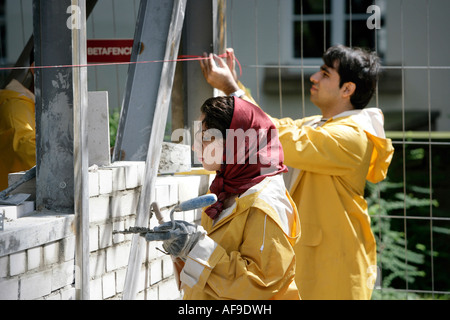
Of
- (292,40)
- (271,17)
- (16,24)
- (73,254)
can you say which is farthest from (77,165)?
(292,40)

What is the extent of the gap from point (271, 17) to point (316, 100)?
432cm

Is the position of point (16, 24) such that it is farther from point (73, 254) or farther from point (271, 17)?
point (73, 254)

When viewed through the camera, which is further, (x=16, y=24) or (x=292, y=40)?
(x=292, y=40)

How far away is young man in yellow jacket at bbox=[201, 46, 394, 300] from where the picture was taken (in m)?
4.15

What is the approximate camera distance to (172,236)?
241cm

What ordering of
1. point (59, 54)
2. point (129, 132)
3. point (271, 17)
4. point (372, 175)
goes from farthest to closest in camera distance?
point (271, 17) → point (372, 175) → point (129, 132) → point (59, 54)

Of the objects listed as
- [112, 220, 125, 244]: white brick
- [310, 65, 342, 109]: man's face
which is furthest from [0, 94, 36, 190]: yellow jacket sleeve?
[310, 65, 342, 109]: man's face

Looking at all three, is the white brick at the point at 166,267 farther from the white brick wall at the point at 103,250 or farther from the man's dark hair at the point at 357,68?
the man's dark hair at the point at 357,68

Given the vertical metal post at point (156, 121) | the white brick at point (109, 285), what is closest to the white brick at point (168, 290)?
the vertical metal post at point (156, 121)

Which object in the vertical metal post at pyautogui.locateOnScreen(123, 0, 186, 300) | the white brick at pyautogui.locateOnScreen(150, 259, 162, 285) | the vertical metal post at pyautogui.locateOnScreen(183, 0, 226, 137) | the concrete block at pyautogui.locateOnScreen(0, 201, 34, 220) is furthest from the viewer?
the vertical metal post at pyautogui.locateOnScreen(183, 0, 226, 137)

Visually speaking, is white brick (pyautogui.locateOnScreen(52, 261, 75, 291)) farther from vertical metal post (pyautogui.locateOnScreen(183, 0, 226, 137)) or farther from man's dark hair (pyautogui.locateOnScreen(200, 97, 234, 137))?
vertical metal post (pyautogui.locateOnScreen(183, 0, 226, 137))

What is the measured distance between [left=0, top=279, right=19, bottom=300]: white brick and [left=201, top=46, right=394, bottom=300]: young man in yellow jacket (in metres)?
1.91

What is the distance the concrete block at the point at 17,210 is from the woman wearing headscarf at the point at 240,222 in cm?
72

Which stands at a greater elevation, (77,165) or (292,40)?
(292,40)
